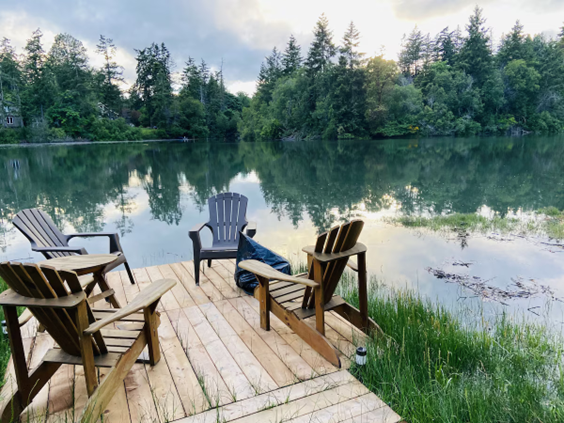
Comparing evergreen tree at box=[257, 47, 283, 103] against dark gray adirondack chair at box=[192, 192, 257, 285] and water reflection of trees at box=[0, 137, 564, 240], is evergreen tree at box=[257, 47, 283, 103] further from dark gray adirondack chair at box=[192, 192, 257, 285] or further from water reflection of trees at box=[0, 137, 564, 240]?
dark gray adirondack chair at box=[192, 192, 257, 285]

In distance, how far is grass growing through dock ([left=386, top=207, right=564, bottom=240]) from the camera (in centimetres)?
631

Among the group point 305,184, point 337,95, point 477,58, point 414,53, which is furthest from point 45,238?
point 414,53

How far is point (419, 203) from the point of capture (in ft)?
30.0

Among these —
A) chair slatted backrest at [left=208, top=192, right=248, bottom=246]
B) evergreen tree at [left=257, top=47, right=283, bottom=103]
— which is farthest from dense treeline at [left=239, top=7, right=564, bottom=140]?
chair slatted backrest at [left=208, top=192, right=248, bottom=246]

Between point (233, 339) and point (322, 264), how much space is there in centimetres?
85

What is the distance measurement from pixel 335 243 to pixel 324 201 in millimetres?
7694

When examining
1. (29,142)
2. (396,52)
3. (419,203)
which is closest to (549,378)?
(419,203)

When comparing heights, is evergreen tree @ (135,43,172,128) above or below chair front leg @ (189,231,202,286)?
above

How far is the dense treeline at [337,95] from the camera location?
3312 centimetres

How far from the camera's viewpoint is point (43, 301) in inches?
58.8

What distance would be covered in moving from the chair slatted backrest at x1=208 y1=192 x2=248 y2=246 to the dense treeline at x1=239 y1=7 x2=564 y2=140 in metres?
30.5

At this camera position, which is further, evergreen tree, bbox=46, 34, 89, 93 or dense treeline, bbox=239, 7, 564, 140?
evergreen tree, bbox=46, 34, 89, 93

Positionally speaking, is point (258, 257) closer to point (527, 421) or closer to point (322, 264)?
point (322, 264)

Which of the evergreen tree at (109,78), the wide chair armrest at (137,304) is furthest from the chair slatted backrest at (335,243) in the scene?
the evergreen tree at (109,78)
